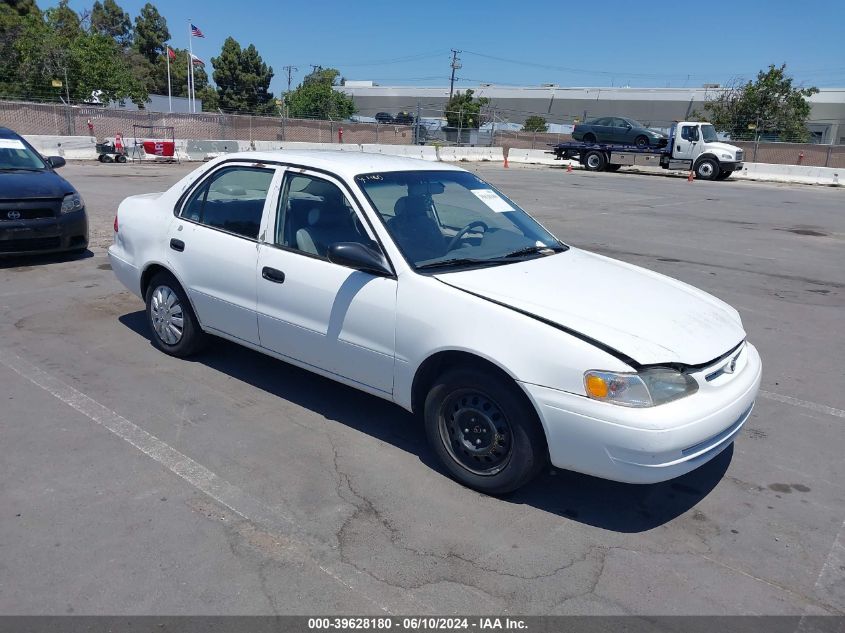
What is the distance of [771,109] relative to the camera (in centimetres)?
5250

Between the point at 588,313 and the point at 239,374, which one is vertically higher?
the point at 588,313

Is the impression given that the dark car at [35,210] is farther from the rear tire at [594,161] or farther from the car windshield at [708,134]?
the rear tire at [594,161]

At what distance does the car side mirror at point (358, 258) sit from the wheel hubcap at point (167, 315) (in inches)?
77.5

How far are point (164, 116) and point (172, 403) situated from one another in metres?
30.5

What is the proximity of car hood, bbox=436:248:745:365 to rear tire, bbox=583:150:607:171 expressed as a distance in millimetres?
32966

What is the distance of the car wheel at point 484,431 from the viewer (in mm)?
3520

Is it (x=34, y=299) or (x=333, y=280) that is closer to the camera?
(x=333, y=280)

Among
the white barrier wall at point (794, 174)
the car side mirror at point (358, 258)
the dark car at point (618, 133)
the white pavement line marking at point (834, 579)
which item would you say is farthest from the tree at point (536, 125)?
the white pavement line marking at point (834, 579)

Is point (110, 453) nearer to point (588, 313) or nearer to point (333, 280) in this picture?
point (333, 280)

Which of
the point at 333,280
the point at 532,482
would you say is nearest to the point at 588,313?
the point at 532,482

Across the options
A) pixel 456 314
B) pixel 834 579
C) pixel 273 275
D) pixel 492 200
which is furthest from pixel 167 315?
pixel 834 579

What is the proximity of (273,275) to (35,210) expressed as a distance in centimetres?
545

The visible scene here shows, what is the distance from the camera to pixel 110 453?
4090 mm

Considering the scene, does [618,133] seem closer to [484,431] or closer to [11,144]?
[11,144]
